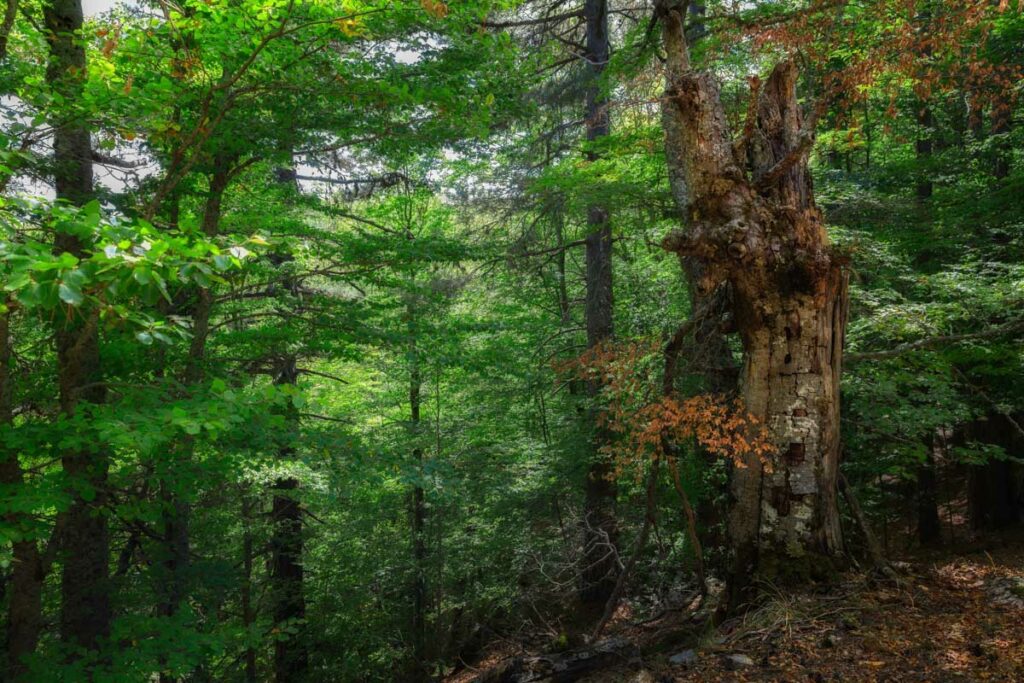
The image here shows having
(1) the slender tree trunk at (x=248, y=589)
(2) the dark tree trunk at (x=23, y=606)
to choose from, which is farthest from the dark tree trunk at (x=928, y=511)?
(2) the dark tree trunk at (x=23, y=606)

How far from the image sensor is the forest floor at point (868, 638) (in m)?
3.27

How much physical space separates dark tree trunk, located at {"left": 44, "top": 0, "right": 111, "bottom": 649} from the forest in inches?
1.6

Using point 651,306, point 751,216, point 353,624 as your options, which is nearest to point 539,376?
point 651,306

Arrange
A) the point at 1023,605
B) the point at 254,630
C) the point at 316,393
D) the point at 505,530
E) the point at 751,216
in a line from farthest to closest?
the point at 316,393
the point at 505,530
the point at 254,630
the point at 751,216
the point at 1023,605

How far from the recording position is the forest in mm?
4191

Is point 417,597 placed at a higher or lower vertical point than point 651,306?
lower

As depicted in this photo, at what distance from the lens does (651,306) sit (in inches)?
410

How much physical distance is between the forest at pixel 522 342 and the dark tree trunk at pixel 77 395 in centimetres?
4

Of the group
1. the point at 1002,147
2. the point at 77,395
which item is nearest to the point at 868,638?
the point at 77,395

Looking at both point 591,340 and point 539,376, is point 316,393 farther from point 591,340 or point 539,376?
point 591,340

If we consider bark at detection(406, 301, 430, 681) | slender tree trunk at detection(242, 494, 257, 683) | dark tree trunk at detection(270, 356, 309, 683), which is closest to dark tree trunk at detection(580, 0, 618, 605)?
bark at detection(406, 301, 430, 681)

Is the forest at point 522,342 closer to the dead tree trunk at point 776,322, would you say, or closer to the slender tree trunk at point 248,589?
the dead tree trunk at point 776,322

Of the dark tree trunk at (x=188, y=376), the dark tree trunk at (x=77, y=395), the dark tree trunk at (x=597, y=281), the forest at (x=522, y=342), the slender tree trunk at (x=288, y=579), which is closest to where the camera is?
the forest at (x=522, y=342)

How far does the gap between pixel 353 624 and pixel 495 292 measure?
730 cm
